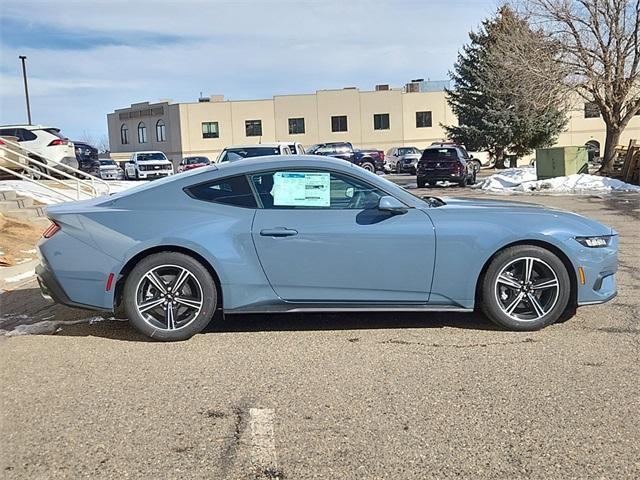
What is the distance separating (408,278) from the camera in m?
5.08

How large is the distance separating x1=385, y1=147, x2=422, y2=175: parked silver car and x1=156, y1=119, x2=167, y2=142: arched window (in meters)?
25.4

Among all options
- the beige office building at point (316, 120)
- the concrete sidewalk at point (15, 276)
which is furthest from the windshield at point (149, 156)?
the concrete sidewalk at point (15, 276)

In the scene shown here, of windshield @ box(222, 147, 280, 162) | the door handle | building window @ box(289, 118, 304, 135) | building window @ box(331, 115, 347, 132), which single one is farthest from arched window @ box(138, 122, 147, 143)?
the door handle

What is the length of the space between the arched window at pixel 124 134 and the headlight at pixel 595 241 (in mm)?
66259

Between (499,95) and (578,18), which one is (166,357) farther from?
(499,95)

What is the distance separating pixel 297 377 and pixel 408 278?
1.30 metres

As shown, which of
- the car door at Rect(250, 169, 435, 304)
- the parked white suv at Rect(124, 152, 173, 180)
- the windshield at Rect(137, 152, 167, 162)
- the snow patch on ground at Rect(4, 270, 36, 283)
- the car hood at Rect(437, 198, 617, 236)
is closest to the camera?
the car door at Rect(250, 169, 435, 304)

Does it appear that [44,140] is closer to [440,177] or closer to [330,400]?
[440,177]

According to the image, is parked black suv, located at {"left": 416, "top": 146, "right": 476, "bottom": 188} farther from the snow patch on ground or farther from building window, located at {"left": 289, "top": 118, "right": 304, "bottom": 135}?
building window, located at {"left": 289, "top": 118, "right": 304, "bottom": 135}

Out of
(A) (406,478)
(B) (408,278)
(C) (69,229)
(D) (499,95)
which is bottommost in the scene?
(A) (406,478)

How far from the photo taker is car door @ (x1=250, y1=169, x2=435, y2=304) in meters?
5.06

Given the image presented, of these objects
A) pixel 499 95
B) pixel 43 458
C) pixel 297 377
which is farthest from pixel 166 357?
pixel 499 95

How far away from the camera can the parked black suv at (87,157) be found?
2393cm

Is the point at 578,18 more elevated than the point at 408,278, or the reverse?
the point at 578,18
